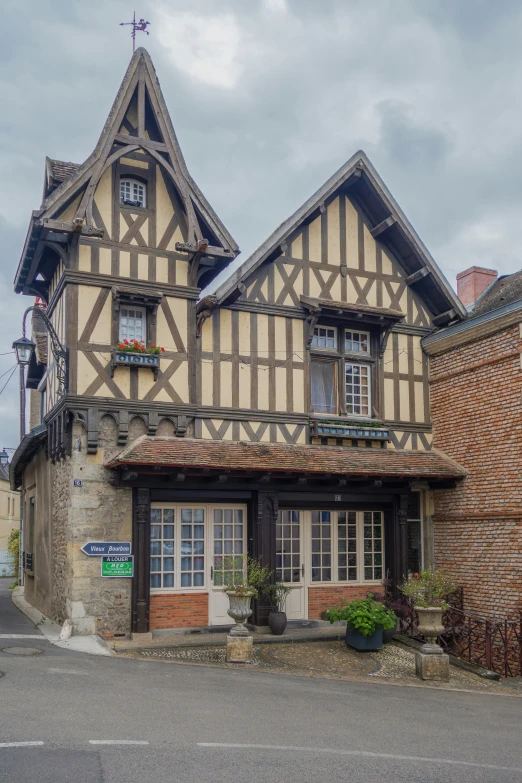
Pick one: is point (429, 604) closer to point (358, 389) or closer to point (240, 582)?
point (240, 582)

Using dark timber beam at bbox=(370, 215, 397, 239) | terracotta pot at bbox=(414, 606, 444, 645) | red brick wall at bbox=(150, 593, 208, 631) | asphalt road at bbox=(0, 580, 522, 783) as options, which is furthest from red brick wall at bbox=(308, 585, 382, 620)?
Answer: dark timber beam at bbox=(370, 215, 397, 239)

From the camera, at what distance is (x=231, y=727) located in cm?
754

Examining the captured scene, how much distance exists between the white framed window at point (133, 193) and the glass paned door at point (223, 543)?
5623 mm

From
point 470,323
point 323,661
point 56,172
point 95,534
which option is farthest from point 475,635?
point 56,172

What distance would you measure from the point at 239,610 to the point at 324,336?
5994mm

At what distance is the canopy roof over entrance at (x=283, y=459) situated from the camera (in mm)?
12679

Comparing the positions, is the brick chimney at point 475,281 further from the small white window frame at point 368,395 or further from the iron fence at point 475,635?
the iron fence at point 475,635

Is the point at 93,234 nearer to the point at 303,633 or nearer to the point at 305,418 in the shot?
the point at 305,418

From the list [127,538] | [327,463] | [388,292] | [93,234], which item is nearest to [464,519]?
[327,463]

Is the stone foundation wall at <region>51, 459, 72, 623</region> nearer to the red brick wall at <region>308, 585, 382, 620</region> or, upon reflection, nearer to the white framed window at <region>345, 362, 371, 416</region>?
the red brick wall at <region>308, 585, 382, 620</region>

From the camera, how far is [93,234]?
13023 mm

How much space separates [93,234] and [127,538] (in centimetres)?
508

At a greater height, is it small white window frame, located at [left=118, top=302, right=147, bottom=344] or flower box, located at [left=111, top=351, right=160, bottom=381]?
small white window frame, located at [left=118, top=302, right=147, bottom=344]

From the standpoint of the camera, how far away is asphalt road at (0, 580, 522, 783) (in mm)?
6203
